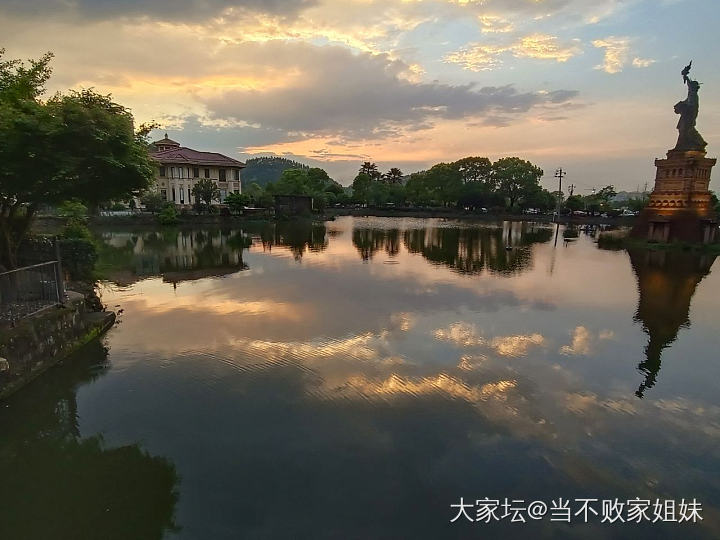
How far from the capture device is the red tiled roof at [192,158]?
6173cm

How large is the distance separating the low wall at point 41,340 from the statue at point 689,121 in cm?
4773

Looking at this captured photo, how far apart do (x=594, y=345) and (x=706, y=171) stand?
37066mm

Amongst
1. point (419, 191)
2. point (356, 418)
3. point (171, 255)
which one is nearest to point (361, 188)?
point (419, 191)

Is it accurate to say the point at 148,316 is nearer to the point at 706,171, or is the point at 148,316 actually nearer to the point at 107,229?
the point at 107,229

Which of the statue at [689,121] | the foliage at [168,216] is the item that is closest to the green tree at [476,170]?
the statue at [689,121]

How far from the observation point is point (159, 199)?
2200 inches

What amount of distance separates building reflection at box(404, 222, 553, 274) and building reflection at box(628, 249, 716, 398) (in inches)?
282

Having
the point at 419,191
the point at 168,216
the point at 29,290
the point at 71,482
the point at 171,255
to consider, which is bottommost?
the point at 71,482

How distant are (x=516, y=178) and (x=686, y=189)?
164 feet

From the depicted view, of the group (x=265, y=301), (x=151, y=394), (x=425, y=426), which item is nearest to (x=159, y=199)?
(x=265, y=301)

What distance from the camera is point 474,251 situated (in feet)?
114

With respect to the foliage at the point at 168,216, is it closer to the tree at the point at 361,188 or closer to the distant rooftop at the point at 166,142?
the distant rooftop at the point at 166,142

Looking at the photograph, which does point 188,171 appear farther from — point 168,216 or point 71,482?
point 71,482

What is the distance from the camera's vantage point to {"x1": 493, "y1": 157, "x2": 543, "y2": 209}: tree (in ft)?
282
